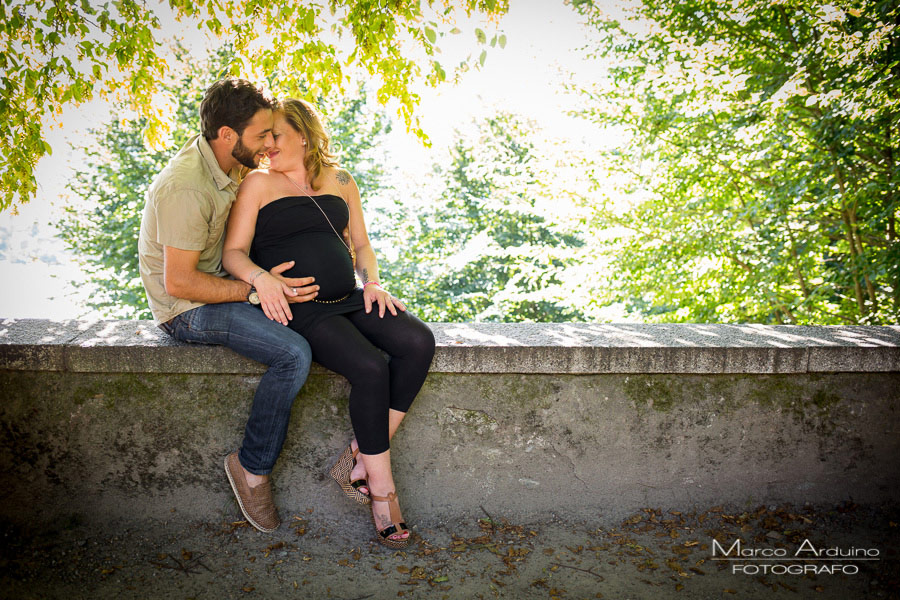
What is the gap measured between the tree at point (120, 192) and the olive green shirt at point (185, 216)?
33.6 ft

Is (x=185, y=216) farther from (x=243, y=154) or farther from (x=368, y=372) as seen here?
(x=368, y=372)

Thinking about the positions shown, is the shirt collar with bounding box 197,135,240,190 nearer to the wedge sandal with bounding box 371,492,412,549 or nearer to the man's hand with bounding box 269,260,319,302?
the man's hand with bounding box 269,260,319,302

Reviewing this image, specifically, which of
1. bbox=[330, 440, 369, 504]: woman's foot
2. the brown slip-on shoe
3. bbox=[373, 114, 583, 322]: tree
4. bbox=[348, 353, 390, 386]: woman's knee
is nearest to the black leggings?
bbox=[348, 353, 390, 386]: woman's knee

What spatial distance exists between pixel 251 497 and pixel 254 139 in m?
1.49

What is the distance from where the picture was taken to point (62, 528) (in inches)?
102

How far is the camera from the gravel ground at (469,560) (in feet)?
7.44

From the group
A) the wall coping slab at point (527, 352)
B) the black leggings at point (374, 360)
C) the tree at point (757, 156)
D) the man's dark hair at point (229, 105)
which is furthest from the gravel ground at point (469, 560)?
the tree at point (757, 156)

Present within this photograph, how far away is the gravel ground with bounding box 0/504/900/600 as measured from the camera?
227cm

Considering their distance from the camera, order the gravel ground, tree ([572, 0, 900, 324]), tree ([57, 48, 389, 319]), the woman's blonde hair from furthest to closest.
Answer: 1. tree ([57, 48, 389, 319])
2. tree ([572, 0, 900, 324])
3. the woman's blonde hair
4. the gravel ground

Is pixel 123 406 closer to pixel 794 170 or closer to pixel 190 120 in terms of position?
pixel 794 170

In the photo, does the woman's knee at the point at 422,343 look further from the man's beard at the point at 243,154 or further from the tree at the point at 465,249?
the tree at the point at 465,249

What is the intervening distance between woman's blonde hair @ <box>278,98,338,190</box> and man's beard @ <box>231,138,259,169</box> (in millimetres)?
239

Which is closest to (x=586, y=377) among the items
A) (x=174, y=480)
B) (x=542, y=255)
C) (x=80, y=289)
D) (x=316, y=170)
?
(x=316, y=170)

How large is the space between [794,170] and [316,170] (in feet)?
14.0
